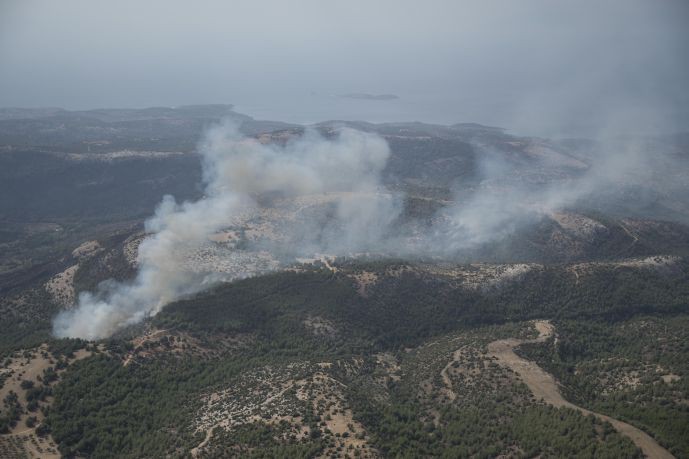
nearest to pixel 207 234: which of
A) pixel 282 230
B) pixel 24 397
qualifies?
pixel 282 230

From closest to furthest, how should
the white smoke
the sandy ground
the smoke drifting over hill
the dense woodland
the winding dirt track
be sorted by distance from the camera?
the winding dirt track
the sandy ground
the dense woodland
the white smoke
the smoke drifting over hill

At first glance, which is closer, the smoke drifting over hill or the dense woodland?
the dense woodland

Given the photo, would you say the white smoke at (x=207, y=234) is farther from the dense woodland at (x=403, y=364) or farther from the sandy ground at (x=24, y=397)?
the sandy ground at (x=24, y=397)

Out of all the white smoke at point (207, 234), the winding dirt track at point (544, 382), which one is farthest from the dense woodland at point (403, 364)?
the white smoke at point (207, 234)

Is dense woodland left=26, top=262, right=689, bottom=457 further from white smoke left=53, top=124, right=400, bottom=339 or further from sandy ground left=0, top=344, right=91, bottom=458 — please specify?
white smoke left=53, top=124, right=400, bottom=339

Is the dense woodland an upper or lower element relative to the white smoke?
lower

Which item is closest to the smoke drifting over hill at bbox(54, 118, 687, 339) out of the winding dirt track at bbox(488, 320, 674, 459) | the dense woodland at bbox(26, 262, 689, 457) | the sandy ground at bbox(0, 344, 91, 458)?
the dense woodland at bbox(26, 262, 689, 457)

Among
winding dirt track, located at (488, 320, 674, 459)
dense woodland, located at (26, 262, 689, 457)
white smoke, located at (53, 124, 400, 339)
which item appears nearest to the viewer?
winding dirt track, located at (488, 320, 674, 459)

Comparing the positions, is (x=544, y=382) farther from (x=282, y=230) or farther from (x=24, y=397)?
(x=282, y=230)

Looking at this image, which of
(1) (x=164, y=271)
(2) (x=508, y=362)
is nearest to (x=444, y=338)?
(2) (x=508, y=362)
